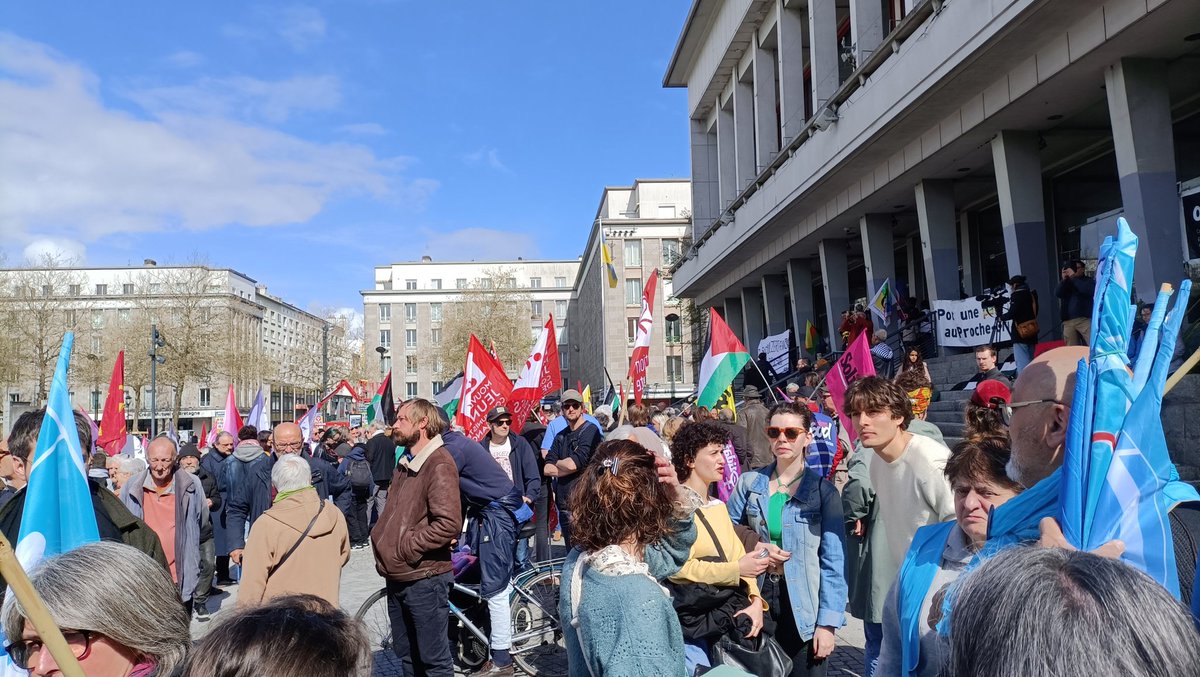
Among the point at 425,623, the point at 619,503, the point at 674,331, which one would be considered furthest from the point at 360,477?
the point at 674,331

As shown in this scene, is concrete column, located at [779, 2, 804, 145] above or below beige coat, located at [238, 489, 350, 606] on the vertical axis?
above

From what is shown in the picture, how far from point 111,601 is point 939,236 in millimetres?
17937

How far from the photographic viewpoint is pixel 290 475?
5105mm

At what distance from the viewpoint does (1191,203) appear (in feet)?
37.8

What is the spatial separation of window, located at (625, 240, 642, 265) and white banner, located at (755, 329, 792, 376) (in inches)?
1424

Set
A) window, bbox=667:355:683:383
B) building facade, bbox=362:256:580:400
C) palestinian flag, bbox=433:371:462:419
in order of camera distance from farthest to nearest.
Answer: building facade, bbox=362:256:580:400 < window, bbox=667:355:683:383 < palestinian flag, bbox=433:371:462:419

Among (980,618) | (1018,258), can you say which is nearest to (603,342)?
(1018,258)

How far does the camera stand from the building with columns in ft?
38.2

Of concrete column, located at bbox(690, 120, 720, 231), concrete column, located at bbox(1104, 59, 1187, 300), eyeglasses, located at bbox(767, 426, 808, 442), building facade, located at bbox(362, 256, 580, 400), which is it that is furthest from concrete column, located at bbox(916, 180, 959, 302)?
building facade, located at bbox(362, 256, 580, 400)

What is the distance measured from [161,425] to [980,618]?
247 feet

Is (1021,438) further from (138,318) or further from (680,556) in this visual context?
(138,318)

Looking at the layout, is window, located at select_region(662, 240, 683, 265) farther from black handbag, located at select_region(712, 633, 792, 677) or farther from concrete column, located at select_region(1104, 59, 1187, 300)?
black handbag, located at select_region(712, 633, 792, 677)

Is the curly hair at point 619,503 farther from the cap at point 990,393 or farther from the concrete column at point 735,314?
the concrete column at point 735,314

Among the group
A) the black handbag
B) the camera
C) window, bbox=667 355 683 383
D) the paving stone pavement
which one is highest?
window, bbox=667 355 683 383
